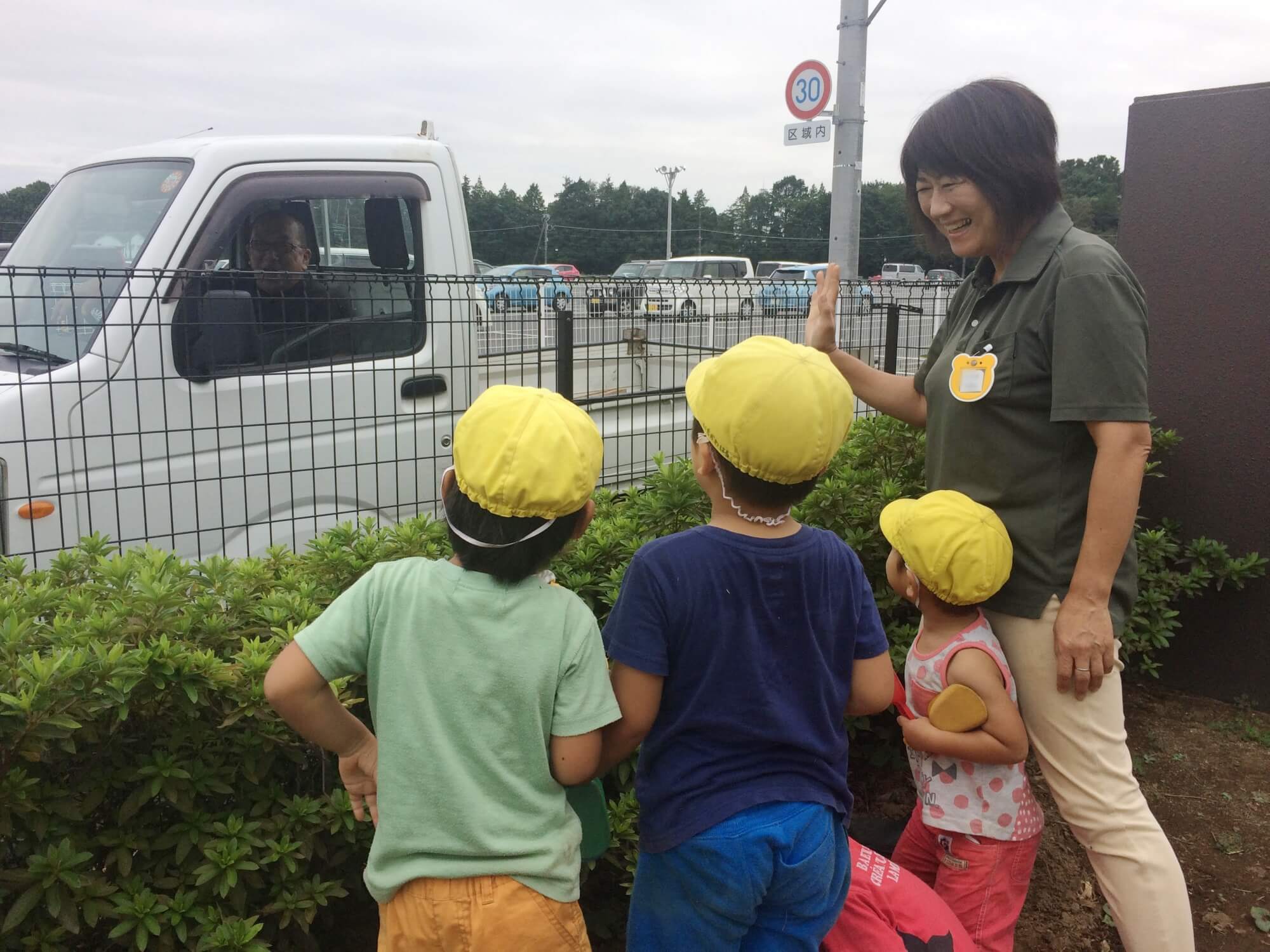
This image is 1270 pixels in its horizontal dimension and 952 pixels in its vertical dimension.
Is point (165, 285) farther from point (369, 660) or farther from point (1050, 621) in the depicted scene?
point (1050, 621)


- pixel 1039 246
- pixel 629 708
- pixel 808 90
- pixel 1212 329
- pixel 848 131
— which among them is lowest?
pixel 629 708

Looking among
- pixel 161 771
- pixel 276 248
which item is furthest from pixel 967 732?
pixel 276 248

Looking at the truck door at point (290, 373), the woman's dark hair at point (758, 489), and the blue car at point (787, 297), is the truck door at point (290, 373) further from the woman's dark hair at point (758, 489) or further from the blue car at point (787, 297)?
the woman's dark hair at point (758, 489)

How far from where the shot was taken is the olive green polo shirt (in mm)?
2008

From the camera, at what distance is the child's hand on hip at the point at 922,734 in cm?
223

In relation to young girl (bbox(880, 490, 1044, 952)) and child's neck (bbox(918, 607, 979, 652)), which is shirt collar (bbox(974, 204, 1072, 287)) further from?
child's neck (bbox(918, 607, 979, 652))

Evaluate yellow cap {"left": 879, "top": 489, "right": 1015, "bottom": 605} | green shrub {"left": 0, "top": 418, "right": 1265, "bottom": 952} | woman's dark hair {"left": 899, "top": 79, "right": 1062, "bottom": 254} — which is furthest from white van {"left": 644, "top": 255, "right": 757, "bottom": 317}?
green shrub {"left": 0, "top": 418, "right": 1265, "bottom": 952}

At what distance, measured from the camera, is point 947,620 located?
2270mm

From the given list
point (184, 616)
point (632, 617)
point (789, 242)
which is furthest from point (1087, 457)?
point (789, 242)

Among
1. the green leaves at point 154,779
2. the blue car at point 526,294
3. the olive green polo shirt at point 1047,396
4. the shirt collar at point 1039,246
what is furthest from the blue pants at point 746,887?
the blue car at point 526,294

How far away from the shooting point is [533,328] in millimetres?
4336

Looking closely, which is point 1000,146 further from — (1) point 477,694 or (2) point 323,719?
(2) point 323,719

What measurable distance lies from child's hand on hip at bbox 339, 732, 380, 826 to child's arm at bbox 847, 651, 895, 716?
2.86 feet

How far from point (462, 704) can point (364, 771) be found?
0.85ft
